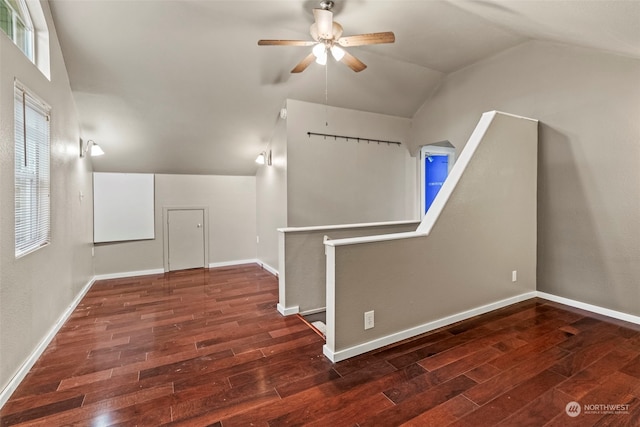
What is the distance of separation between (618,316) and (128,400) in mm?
4467

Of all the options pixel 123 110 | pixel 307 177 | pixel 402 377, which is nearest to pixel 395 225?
pixel 307 177

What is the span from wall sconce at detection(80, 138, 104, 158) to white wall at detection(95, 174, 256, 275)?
1.06 metres

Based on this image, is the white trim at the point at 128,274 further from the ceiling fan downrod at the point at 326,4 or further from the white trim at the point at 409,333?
the ceiling fan downrod at the point at 326,4

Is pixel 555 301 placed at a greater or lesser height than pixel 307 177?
lesser

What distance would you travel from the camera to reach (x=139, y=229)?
502 centimetres

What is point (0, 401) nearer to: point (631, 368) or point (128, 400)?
point (128, 400)

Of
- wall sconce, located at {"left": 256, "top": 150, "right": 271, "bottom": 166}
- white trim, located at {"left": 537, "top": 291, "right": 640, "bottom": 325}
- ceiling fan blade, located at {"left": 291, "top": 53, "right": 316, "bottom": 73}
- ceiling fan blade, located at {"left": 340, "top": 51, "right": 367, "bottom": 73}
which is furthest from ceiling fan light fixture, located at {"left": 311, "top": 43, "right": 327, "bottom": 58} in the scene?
white trim, located at {"left": 537, "top": 291, "right": 640, "bottom": 325}

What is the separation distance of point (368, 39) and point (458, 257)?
222cm

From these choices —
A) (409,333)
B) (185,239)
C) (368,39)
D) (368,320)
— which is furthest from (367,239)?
(185,239)

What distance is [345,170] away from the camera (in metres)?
4.89

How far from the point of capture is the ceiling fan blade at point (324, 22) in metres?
2.48

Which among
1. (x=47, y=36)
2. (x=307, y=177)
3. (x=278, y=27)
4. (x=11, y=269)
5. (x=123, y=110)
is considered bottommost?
(x=11, y=269)

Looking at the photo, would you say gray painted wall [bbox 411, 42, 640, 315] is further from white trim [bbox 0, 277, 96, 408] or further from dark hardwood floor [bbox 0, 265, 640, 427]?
white trim [bbox 0, 277, 96, 408]

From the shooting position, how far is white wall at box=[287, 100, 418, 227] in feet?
14.6
